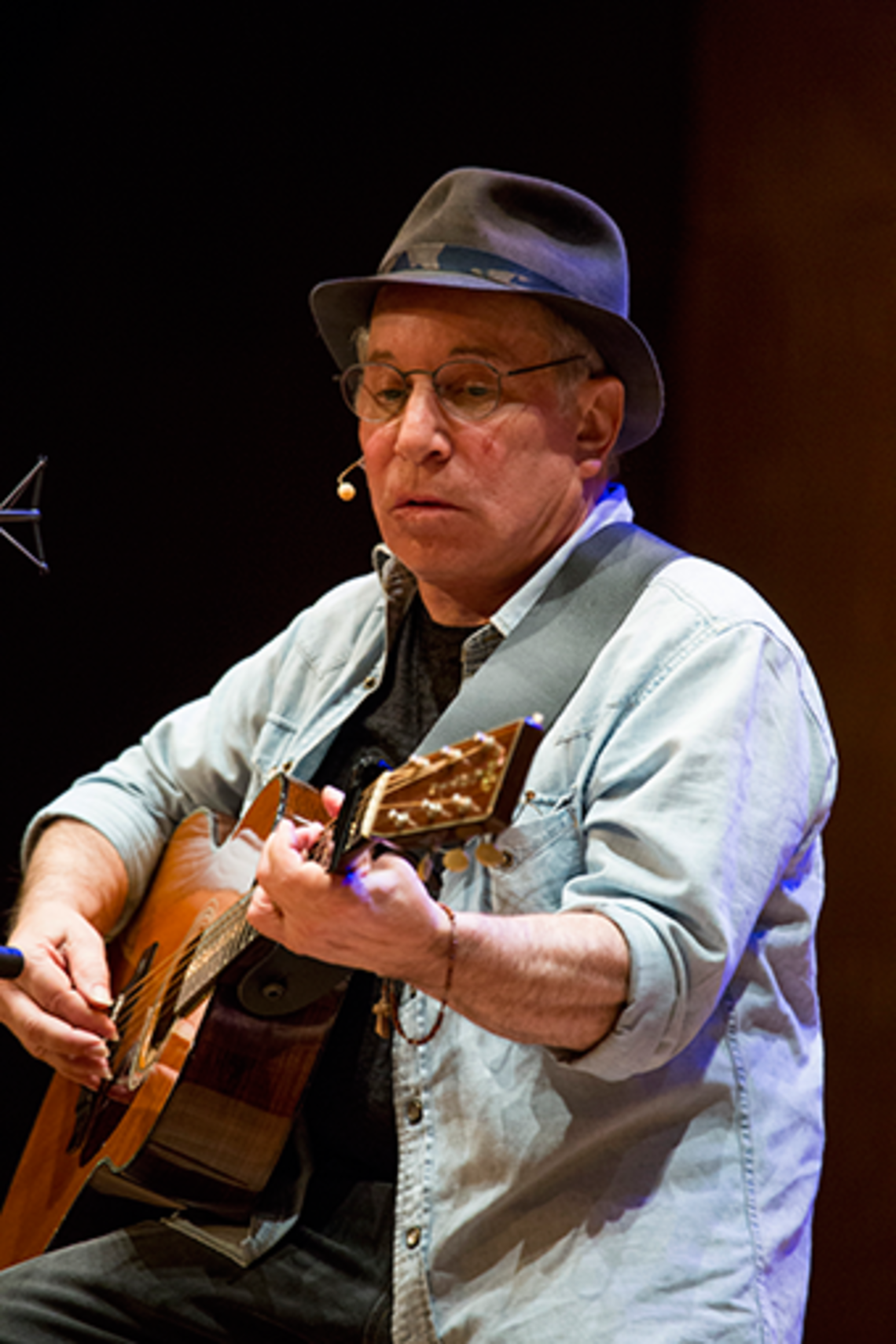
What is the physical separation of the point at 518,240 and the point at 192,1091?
44.2 inches

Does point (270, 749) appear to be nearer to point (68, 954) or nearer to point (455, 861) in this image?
point (68, 954)

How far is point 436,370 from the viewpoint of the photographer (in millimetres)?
1608

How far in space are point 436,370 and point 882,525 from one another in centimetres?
98

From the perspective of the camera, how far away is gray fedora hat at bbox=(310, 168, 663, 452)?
62.9 inches

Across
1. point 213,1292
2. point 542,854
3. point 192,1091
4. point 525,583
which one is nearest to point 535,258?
point 525,583

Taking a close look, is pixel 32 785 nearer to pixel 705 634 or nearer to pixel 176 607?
pixel 176 607

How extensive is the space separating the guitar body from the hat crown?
71 cm

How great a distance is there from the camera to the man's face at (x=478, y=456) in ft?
5.20

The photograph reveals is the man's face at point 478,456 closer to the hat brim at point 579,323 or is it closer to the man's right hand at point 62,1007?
the hat brim at point 579,323

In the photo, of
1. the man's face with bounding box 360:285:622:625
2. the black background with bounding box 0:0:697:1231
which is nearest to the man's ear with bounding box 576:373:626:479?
the man's face with bounding box 360:285:622:625

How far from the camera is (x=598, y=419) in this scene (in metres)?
1.69

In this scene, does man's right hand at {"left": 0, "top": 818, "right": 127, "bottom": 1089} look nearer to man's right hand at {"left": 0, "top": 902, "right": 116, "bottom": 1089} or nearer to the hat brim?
man's right hand at {"left": 0, "top": 902, "right": 116, "bottom": 1089}

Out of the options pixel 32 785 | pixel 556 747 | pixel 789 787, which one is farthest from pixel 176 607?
pixel 789 787

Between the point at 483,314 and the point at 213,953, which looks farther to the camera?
the point at 483,314
